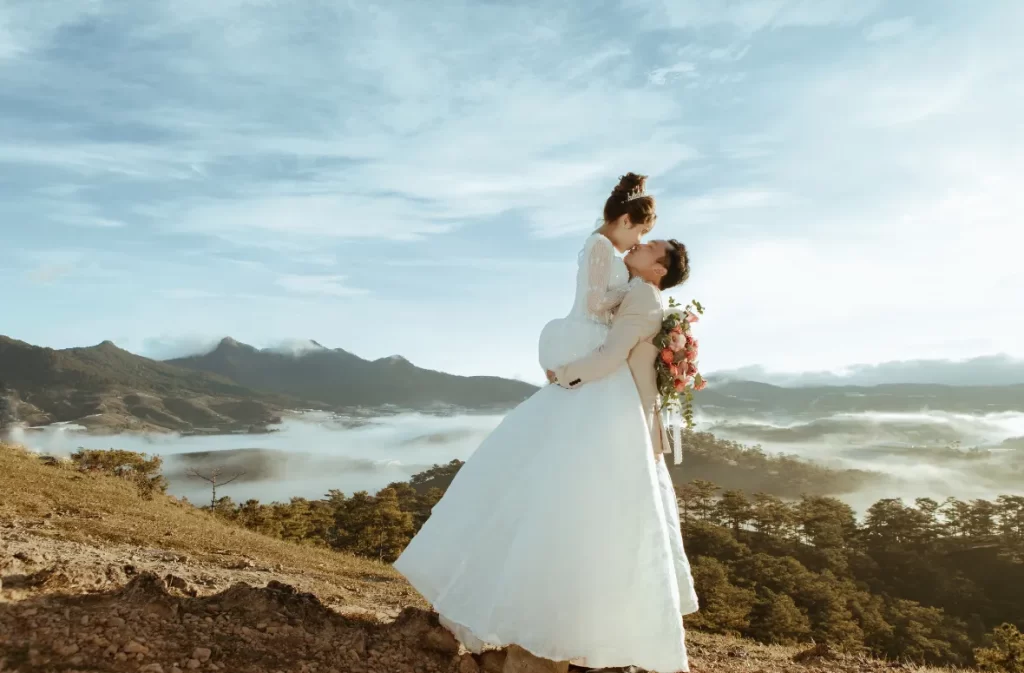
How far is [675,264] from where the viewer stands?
5.47 metres

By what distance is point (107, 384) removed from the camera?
146000mm

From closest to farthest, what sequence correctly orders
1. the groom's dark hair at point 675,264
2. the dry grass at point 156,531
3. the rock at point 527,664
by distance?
the rock at point 527,664 < the groom's dark hair at point 675,264 < the dry grass at point 156,531

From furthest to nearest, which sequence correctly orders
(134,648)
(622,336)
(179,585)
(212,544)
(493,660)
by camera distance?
(212,544), (179,585), (493,660), (622,336), (134,648)

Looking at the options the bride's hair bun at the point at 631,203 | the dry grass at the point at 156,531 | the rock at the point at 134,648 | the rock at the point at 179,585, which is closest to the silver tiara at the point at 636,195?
the bride's hair bun at the point at 631,203

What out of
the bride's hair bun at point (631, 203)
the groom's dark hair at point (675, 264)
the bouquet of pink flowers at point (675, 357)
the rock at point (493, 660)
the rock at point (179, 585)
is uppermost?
the bride's hair bun at point (631, 203)

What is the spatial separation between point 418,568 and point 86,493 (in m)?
13.7

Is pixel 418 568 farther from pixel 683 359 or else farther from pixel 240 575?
pixel 240 575

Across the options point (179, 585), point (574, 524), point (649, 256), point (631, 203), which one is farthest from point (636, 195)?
point (179, 585)

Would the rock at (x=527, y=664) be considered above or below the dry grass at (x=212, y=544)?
above

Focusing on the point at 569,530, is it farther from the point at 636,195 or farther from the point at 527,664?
the point at 636,195

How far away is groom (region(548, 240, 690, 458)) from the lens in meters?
5.14

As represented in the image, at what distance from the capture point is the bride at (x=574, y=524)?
4824mm

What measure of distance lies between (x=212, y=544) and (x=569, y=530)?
1019 cm

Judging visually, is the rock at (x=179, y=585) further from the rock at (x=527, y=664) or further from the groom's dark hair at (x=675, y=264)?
the groom's dark hair at (x=675, y=264)
